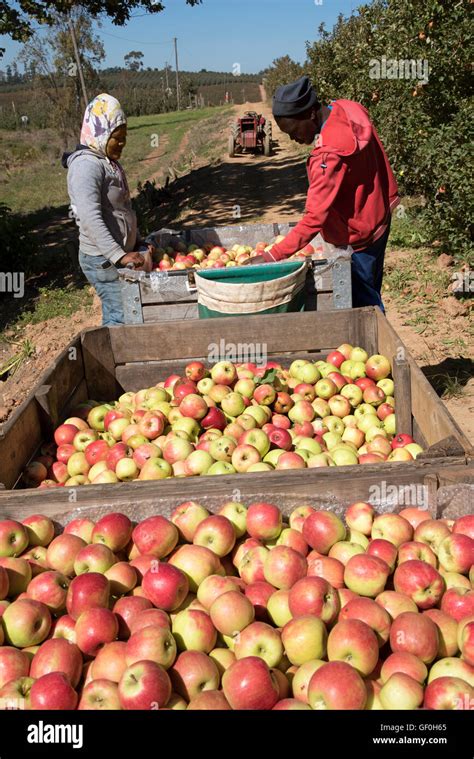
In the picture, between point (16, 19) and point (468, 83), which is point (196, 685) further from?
point (16, 19)

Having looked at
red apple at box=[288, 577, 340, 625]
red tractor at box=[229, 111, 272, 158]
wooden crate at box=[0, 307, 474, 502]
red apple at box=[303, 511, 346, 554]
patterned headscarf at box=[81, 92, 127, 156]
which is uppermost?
red tractor at box=[229, 111, 272, 158]

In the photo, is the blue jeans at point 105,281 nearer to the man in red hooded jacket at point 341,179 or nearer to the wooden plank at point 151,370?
the wooden plank at point 151,370

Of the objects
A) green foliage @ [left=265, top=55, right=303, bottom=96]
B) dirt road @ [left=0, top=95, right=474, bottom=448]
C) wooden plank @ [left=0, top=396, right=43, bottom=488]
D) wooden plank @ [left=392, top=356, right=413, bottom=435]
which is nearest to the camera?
wooden plank @ [left=0, top=396, right=43, bottom=488]

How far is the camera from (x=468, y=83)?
8297mm

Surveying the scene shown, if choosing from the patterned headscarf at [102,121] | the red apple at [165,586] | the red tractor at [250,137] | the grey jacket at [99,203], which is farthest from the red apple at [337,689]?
the red tractor at [250,137]

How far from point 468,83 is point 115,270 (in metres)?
6.17

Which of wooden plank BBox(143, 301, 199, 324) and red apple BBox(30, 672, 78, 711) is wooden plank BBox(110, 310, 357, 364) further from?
red apple BBox(30, 672, 78, 711)

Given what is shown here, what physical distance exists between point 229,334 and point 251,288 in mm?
615

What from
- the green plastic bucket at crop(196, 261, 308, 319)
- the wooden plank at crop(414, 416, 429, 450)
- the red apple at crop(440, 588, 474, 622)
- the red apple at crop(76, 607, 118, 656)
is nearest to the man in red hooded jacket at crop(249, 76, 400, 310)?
the green plastic bucket at crop(196, 261, 308, 319)

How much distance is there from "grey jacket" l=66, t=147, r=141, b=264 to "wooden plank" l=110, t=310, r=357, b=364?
1049mm

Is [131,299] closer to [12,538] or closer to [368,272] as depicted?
[368,272]

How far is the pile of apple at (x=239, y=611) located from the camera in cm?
179

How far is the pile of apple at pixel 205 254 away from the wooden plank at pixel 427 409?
2.37 meters

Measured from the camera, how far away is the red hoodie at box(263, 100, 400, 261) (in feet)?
13.4
